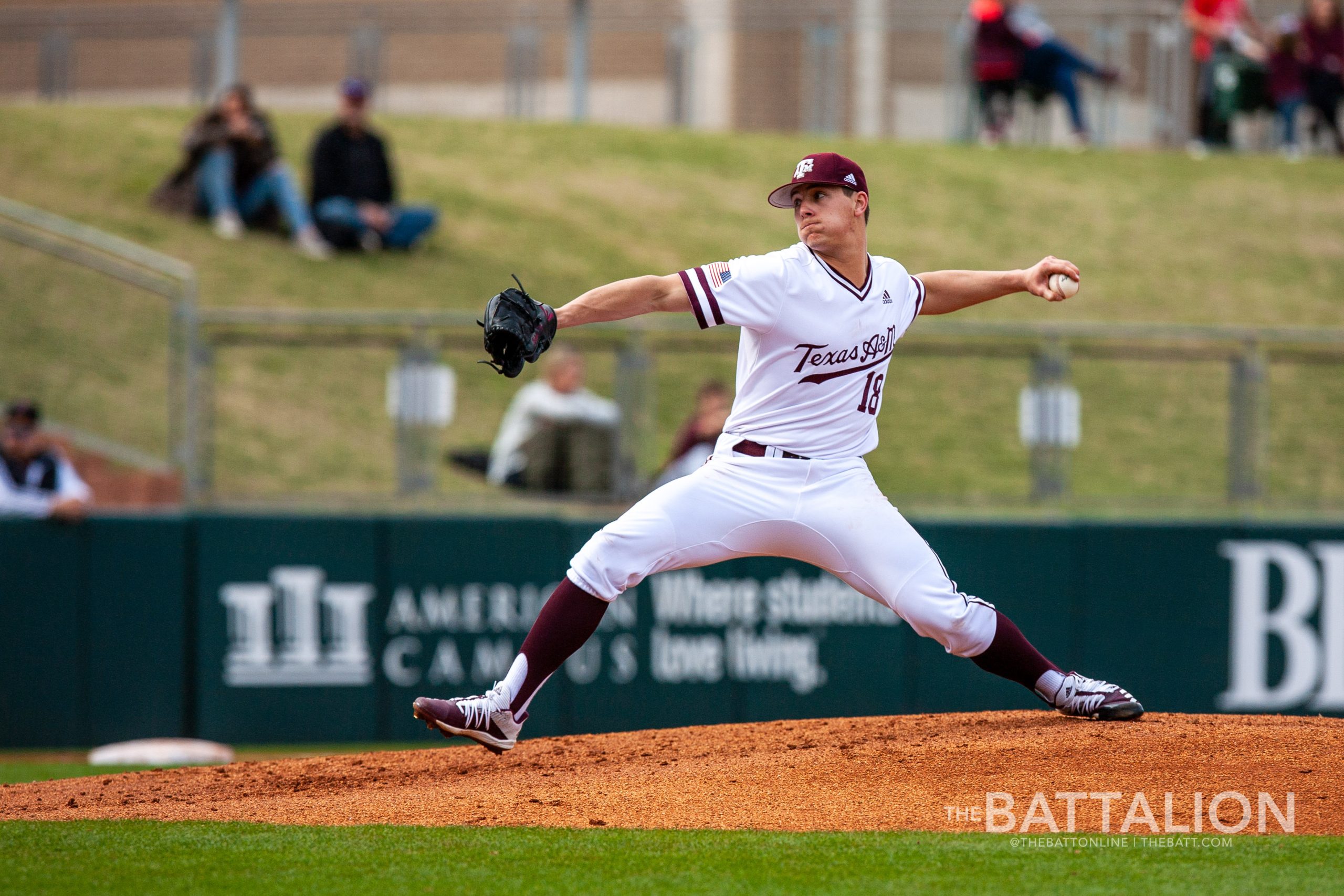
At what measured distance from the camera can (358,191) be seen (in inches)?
591

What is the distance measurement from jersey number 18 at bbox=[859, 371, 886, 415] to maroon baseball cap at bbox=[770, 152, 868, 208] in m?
0.69

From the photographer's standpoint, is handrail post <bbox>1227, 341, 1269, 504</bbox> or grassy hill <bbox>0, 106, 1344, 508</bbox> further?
handrail post <bbox>1227, 341, 1269, 504</bbox>

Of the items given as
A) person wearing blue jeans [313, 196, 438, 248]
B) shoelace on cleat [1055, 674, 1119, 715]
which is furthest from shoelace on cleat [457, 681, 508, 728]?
person wearing blue jeans [313, 196, 438, 248]

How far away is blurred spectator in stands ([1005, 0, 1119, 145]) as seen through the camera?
18547 mm

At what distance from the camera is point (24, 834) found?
18.2ft

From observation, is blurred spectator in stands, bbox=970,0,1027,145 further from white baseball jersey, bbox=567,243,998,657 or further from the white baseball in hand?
white baseball jersey, bbox=567,243,998,657

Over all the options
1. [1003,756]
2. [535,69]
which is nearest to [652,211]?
[535,69]

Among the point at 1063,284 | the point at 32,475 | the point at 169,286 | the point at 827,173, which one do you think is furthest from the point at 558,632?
the point at 169,286

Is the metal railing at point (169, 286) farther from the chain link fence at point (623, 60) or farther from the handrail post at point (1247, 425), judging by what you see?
the chain link fence at point (623, 60)

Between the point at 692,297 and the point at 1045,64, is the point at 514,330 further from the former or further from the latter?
the point at 1045,64

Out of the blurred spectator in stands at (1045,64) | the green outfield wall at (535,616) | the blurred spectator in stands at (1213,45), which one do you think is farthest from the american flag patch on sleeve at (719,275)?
the blurred spectator in stands at (1213,45)

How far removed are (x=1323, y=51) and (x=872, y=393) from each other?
54.2 feet

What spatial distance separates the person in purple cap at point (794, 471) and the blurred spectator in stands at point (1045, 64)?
527 inches
